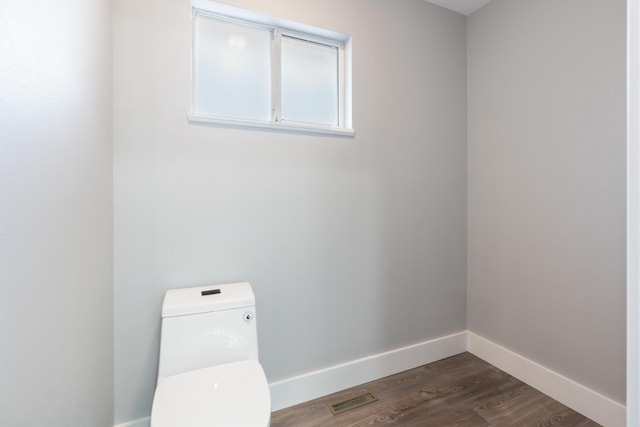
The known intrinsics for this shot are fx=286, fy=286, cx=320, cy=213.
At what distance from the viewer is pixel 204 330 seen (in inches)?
51.8

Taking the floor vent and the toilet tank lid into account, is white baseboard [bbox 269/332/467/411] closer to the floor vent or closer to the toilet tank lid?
the floor vent

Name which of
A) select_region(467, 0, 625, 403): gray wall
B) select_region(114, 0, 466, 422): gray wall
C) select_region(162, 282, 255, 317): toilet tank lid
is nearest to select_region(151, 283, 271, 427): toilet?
select_region(162, 282, 255, 317): toilet tank lid

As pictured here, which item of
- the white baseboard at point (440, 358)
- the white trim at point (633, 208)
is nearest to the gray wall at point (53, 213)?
the white baseboard at point (440, 358)

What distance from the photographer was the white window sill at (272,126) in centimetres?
149

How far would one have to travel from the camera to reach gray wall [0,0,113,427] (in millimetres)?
585

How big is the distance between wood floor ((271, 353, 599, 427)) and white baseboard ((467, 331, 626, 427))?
0.04 m

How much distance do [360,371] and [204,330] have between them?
3.61ft

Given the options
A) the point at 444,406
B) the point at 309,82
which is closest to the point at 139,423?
the point at 444,406

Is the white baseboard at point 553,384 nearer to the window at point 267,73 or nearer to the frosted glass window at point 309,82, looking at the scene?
the window at point 267,73

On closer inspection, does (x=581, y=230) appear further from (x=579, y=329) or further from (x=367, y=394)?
(x=367, y=394)

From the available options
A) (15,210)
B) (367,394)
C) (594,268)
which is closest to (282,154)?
(15,210)

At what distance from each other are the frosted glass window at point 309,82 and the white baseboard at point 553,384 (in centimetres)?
201

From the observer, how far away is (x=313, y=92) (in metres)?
1.90

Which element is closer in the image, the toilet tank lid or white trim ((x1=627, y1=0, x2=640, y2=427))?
white trim ((x1=627, y1=0, x2=640, y2=427))
